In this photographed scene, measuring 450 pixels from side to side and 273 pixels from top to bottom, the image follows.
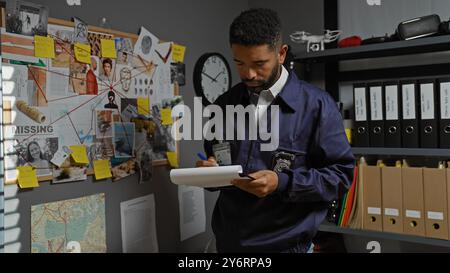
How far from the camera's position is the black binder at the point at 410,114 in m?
1.83

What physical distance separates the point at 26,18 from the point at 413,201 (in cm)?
165

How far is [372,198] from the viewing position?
6.27 ft

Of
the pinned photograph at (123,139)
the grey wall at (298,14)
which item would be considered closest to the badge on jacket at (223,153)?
the pinned photograph at (123,139)

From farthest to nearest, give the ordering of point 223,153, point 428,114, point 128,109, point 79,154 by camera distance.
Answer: point 428,114
point 128,109
point 79,154
point 223,153

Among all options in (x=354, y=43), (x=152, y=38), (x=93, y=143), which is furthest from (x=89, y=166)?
(x=354, y=43)

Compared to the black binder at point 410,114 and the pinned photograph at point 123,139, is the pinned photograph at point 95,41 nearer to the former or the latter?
the pinned photograph at point 123,139

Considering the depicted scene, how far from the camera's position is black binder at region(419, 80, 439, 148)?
179cm

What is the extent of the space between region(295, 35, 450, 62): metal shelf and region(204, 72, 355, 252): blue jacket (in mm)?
684

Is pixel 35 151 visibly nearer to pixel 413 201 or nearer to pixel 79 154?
pixel 79 154

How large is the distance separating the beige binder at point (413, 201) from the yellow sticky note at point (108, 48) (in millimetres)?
1308

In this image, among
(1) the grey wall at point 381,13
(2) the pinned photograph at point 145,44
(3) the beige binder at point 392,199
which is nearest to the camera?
(2) the pinned photograph at point 145,44

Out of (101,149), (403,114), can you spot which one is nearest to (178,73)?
(101,149)

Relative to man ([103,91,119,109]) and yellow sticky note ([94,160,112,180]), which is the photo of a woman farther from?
man ([103,91,119,109])

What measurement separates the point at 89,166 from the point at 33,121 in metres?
0.27
